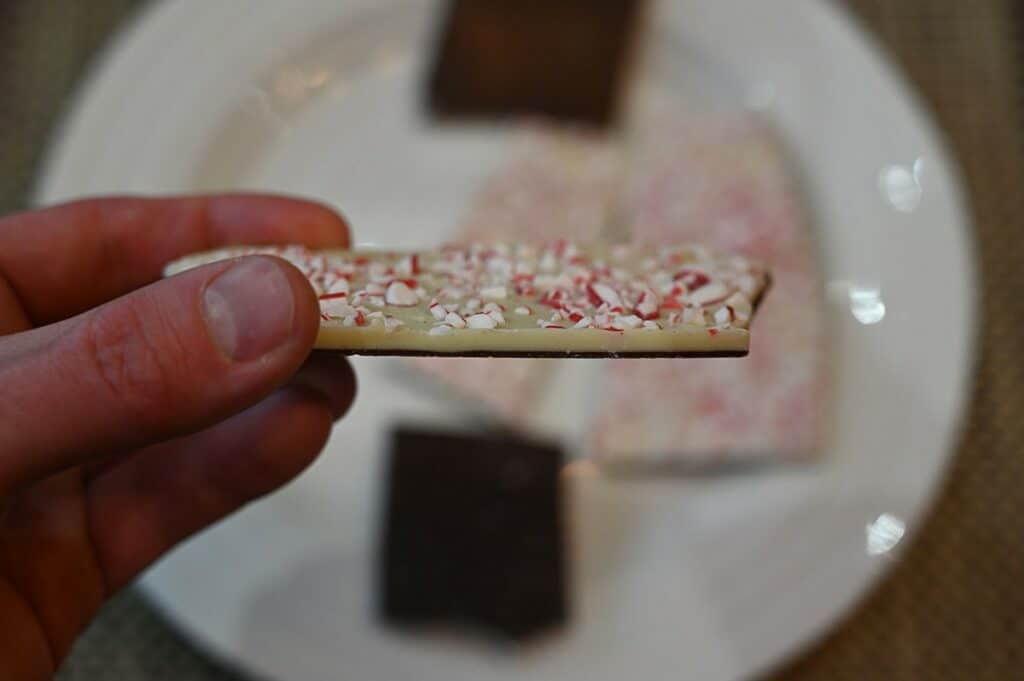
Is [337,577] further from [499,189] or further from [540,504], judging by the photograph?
[499,189]

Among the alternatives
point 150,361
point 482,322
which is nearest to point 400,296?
point 482,322

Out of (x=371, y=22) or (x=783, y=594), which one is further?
(x=371, y=22)

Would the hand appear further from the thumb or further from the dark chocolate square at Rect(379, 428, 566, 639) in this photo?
the dark chocolate square at Rect(379, 428, 566, 639)

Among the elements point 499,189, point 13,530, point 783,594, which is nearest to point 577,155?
point 499,189

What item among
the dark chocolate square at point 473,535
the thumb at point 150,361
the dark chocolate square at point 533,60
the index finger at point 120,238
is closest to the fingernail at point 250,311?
the thumb at point 150,361

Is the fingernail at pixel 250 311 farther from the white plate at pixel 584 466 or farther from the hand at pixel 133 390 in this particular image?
the white plate at pixel 584 466

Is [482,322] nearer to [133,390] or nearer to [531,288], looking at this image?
[531,288]
